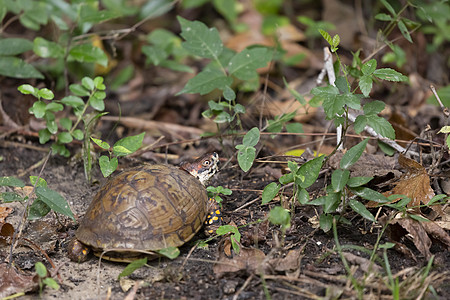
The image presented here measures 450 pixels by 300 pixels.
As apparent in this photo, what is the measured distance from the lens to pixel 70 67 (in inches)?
225

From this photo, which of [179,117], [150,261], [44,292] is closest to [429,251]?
[150,261]

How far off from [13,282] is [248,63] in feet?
8.29

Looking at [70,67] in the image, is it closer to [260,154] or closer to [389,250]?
[260,154]

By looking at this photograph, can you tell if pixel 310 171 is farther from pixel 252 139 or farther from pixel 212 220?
pixel 212 220

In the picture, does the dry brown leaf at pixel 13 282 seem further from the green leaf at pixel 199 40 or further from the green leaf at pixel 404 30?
the green leaf at pixel 404 30

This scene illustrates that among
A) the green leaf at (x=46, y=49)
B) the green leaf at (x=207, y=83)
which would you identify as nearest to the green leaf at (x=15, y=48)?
the green leaf at (x=46, y=49)

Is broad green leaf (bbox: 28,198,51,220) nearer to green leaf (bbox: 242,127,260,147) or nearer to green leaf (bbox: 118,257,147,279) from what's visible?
green leaf (bbox: 118,257,147,279)

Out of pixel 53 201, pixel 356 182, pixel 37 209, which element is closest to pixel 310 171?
pixel 356 182


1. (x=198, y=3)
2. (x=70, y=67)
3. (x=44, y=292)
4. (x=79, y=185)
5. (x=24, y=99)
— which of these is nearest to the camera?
(x=44, y=292)

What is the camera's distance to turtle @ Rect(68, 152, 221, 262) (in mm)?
2953

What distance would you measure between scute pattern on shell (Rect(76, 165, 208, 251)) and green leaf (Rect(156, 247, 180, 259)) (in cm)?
5

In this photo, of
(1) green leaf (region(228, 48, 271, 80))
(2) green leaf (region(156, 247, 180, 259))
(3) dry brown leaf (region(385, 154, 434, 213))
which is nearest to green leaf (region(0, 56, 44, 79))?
(1) green leaf (region(228, 48, 271, 80))

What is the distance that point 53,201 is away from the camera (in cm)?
308

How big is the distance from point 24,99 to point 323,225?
3.18 meters
